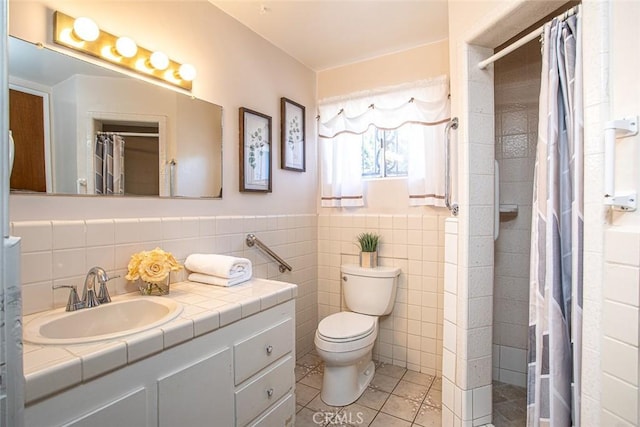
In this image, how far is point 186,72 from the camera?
5.36 feet

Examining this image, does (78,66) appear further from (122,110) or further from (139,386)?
(139,386)

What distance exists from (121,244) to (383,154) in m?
1.83

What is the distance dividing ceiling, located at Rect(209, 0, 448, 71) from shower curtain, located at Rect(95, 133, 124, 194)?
102 centimetres

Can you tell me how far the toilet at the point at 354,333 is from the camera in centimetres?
186

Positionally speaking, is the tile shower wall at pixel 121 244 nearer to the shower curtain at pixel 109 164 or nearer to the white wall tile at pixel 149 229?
the white wall tile at pixel 149 229

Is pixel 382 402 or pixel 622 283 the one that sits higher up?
pixel 622 283

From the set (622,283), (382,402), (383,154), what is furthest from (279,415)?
(383,154)

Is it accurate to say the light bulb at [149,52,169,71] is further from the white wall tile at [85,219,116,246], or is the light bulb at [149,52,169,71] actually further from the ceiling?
the white wall tile at [85,219,116,246]

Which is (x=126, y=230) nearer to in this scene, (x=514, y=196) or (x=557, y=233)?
(x=557, y=233)

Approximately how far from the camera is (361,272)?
2.27 meters

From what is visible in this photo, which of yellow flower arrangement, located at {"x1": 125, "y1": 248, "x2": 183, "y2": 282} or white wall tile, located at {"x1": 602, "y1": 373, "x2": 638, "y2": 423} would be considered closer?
white wall tile, located at {"x1": 602, "y1": 373, "x2": 638, "y2": 423}

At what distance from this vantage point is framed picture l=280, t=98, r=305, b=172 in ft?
7.62

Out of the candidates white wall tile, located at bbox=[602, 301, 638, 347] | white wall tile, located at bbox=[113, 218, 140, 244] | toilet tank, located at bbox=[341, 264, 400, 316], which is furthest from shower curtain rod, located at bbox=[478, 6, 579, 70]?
white wall tile, located at bbox=[113, 218, 140, 244]

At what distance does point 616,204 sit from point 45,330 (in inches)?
70.0
